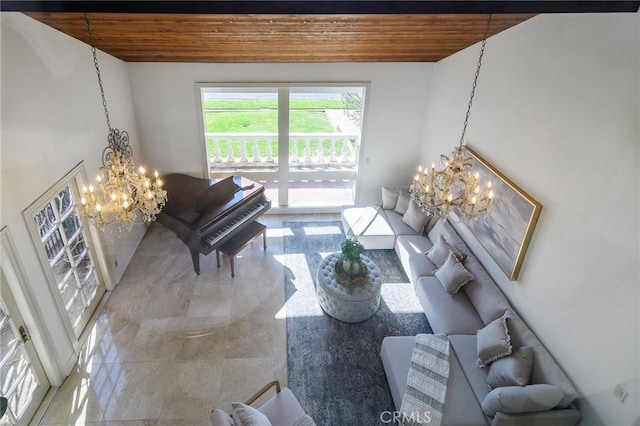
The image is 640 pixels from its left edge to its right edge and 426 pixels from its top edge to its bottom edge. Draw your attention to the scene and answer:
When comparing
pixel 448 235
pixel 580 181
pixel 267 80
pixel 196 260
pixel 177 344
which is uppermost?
pixel 267 80

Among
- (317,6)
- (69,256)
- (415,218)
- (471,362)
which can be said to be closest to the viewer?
(317,6)

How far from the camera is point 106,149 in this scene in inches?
188

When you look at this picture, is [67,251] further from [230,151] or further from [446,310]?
[446,310]

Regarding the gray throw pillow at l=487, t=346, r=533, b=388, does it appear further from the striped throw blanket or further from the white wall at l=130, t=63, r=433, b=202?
the white wall at l=130, t=63, r=433, b=202

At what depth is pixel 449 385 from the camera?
3.39 metres

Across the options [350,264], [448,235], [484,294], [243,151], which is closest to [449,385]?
[484,294]

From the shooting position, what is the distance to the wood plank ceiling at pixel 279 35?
12.3ft

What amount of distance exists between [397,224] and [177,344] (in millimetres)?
3535

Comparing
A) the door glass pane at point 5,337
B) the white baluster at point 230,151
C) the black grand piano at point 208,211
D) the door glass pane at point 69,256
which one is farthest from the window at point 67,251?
the white baluster at point 230,151

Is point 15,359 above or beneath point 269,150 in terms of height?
beneath

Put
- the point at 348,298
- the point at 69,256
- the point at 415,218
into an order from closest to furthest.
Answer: the point at 69,256 < the point at 348,298 < the point at 415,218

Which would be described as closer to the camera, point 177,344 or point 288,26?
point 288,26

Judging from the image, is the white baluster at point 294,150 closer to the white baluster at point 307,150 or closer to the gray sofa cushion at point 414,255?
the white baluster at point 307,150

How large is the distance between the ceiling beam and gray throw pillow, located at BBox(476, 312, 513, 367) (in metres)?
2.68
